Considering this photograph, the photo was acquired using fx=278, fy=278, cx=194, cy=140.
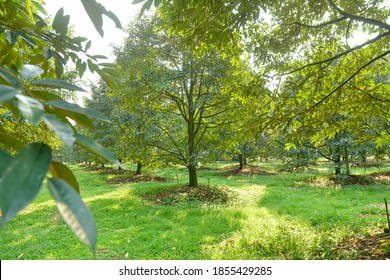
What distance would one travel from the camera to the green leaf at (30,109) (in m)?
0.30

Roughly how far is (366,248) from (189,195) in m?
5.76

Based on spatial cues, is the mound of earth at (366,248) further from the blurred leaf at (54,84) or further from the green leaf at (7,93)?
the green leaf at (7,93)

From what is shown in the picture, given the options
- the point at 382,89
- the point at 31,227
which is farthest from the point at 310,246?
the point at 31,227

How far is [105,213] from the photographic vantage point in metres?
7.34

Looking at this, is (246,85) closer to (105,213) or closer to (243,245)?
(243,245)

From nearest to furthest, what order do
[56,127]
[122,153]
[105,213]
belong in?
[56,127] → [105,213] → [122,153]

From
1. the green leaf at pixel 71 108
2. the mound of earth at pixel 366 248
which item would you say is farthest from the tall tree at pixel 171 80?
the green leaf at pixel 71 108

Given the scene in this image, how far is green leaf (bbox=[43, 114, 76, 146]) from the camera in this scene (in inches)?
11.9

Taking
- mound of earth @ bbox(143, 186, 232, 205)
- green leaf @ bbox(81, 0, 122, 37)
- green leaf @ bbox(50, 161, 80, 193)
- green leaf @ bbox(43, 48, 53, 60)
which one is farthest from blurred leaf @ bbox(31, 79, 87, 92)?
mound of earth @ bbox(143, 186, 232, 205)

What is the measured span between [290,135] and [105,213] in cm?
562

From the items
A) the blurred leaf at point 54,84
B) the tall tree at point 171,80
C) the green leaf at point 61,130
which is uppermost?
the tall tree at point 171,80

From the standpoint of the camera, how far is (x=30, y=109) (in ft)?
1.03

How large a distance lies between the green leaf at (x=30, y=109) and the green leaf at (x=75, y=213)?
0.23ft

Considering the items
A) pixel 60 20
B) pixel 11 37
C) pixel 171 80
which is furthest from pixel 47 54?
pixel 171 80
